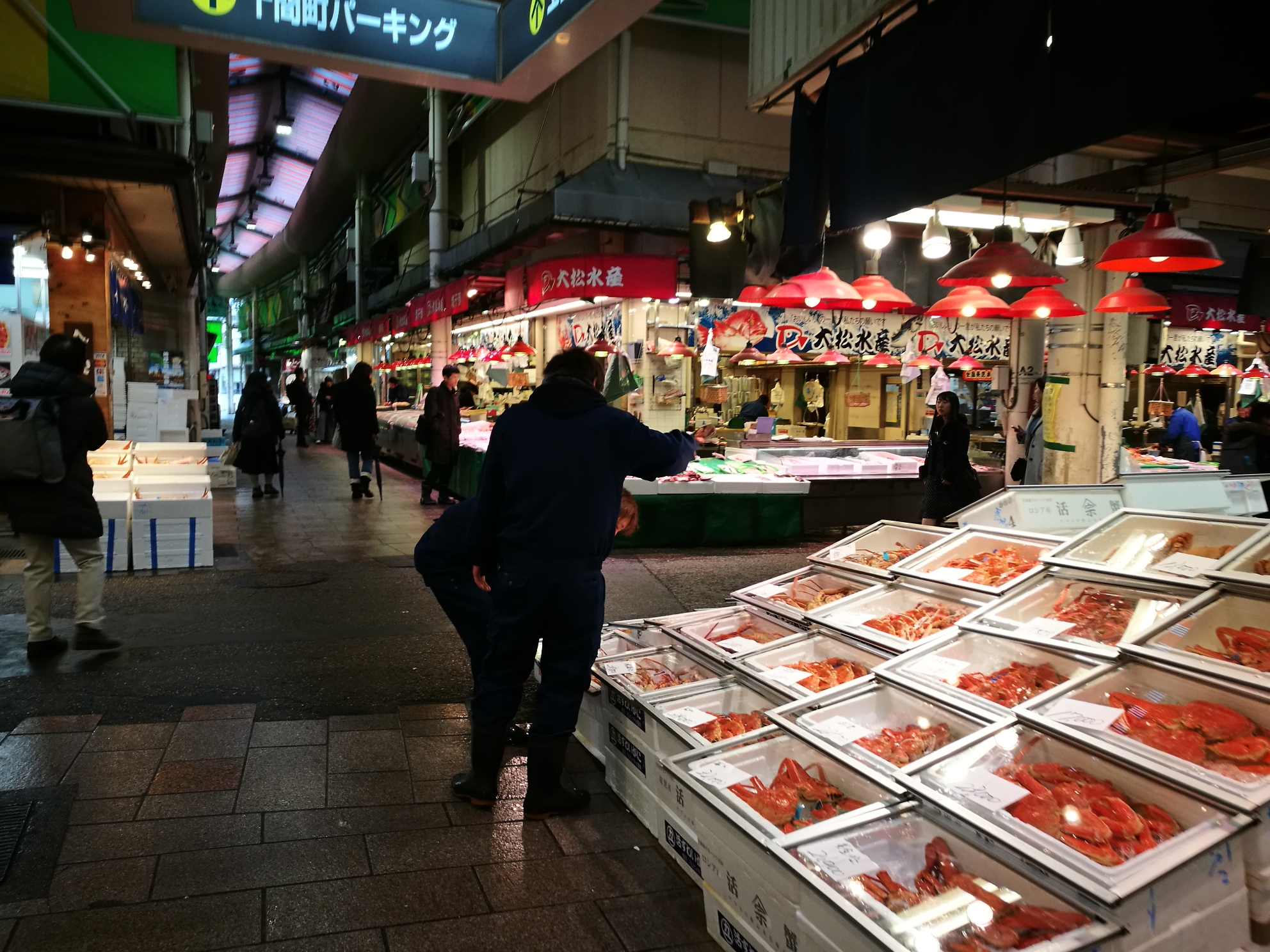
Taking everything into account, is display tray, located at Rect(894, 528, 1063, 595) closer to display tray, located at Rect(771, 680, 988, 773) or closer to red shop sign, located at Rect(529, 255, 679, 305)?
display tray, located at Rect(771, 680, 988, 773)

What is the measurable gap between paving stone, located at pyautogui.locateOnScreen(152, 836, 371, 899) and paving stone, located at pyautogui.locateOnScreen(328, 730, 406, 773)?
720mm

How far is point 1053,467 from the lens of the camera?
917 cm

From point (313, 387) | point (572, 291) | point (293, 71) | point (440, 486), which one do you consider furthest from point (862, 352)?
point (313, 387)

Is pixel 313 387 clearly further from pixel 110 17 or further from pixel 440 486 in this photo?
pixel 110 17

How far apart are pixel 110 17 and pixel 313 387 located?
45.3 m

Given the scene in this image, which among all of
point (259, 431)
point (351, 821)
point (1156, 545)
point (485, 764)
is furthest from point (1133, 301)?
point (259, 431)

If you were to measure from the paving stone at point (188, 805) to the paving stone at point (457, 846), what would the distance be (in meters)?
0.77

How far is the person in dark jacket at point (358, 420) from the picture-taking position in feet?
46.1

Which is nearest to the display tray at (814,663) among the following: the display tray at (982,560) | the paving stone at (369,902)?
the display tray at (982,560)

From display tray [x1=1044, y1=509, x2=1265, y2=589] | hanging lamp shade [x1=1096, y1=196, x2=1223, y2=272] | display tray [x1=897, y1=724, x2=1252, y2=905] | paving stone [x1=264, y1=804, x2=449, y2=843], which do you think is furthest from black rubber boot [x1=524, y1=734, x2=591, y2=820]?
hanging lamp shade [x1=1096, y1=196, x2=1223, y2=272]

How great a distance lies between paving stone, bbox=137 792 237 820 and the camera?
12.7ft

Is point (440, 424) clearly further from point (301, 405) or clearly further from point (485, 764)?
point (301, 405)

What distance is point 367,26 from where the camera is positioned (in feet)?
15.5

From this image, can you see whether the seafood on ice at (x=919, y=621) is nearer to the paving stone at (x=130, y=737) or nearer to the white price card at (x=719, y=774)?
the white price card at (x=719, y=774)
